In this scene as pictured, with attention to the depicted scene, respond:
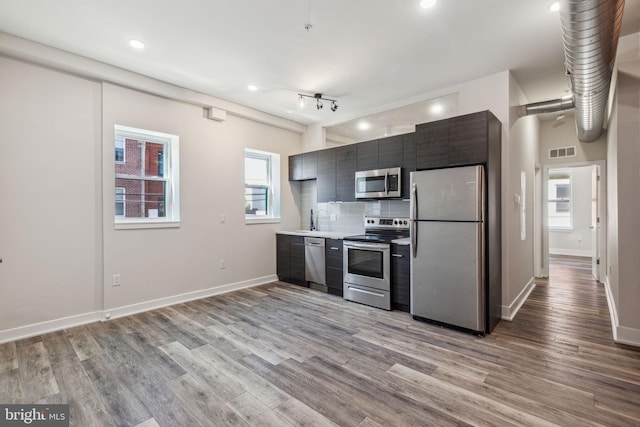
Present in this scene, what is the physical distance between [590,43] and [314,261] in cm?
379

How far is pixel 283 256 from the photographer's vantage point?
522 cm

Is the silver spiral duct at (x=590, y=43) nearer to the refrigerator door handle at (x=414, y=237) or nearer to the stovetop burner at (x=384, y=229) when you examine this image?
the refrigerator door handle at (x=414, y=237)

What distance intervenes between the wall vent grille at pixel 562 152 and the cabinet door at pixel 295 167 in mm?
4532

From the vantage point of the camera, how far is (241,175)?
Result: 4.85 meters

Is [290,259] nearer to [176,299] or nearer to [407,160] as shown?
[176,299]

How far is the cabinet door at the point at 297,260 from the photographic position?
16.1 ft

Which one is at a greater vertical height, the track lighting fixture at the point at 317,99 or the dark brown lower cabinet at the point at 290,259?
the track lighting fixture at the point at 317,99

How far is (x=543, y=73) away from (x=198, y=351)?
475 cm

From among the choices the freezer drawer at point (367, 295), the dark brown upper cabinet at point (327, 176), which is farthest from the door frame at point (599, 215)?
the dark brown upper cabinet at point (327, 176)

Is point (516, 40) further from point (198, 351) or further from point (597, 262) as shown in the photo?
point (597, 262)

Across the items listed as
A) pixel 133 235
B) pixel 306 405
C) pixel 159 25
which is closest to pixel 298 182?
pixel 133 235

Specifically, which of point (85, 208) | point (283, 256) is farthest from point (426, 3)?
point (283, 256)

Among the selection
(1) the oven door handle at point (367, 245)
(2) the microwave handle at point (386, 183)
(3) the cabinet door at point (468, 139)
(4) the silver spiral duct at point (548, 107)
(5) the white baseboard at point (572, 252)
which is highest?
(4) the silver spiral duct at point (548, 107)

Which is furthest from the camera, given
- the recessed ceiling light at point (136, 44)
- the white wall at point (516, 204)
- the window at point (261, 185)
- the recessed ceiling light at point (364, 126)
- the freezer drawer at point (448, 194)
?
the window at point (261, 185)
